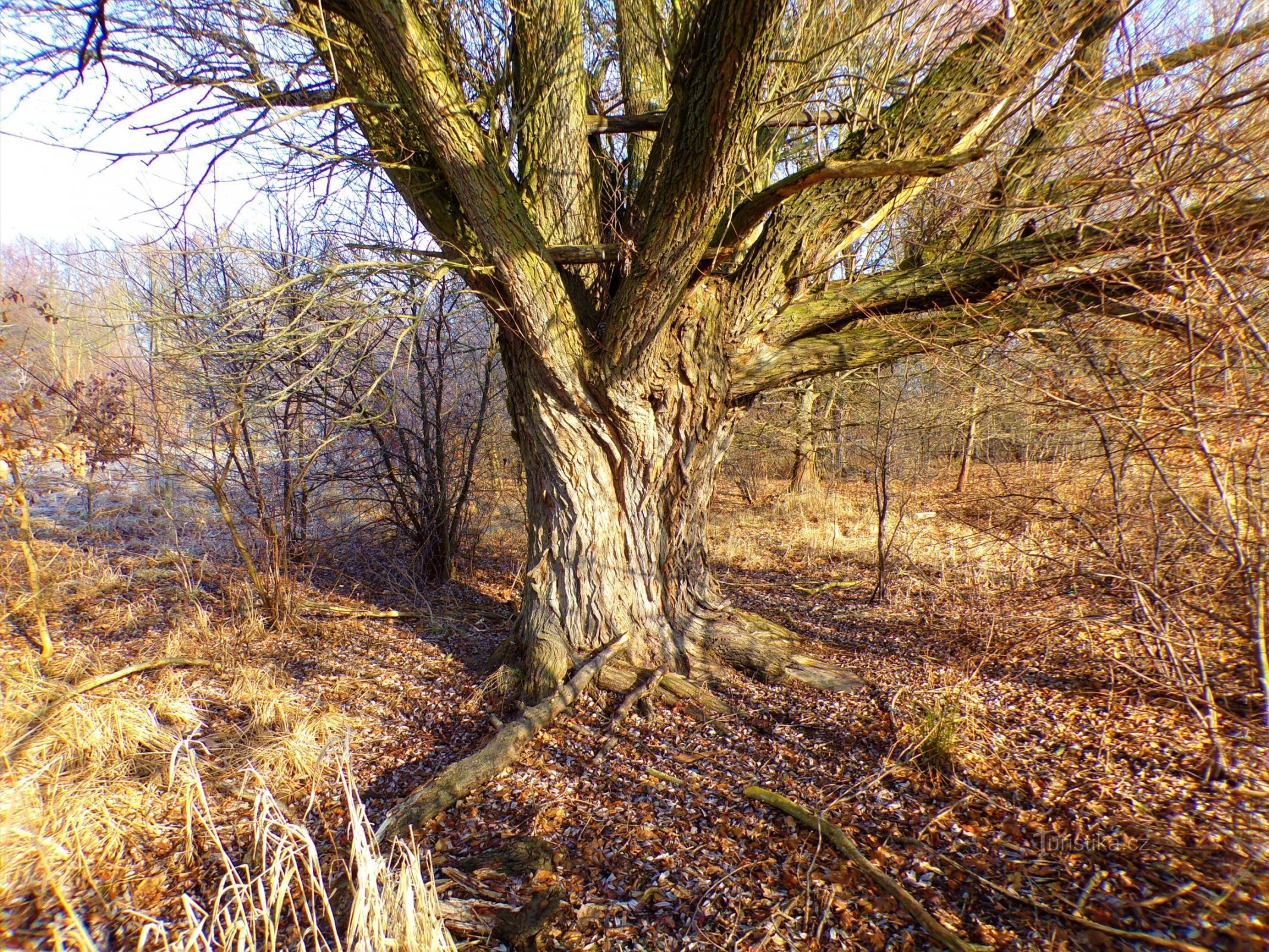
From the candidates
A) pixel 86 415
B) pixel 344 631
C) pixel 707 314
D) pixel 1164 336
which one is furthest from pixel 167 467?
pixel 1164 336

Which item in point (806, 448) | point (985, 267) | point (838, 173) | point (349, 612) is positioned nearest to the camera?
point (838, 173)

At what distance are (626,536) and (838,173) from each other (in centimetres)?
261

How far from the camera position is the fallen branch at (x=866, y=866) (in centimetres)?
203

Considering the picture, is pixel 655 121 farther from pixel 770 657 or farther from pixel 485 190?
pixel 770 657

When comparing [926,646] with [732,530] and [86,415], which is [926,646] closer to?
[732,530]

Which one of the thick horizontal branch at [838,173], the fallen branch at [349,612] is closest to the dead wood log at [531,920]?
the thick horizontal branch at [838,173]

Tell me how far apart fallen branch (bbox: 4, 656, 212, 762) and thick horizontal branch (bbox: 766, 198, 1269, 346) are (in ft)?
15.6

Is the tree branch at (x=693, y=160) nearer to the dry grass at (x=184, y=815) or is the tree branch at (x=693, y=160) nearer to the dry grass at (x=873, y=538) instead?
the dry grass at (x=184, y=815)

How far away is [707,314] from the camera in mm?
4012

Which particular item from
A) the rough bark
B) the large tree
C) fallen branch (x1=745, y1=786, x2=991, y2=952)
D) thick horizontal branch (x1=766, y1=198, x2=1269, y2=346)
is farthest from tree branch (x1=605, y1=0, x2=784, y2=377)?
the rough bark

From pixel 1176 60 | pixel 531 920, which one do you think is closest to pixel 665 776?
pixel 531 920

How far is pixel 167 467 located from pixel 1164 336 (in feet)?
23.2

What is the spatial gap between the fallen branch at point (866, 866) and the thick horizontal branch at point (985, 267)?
269cm

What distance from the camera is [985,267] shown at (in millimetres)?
3453
